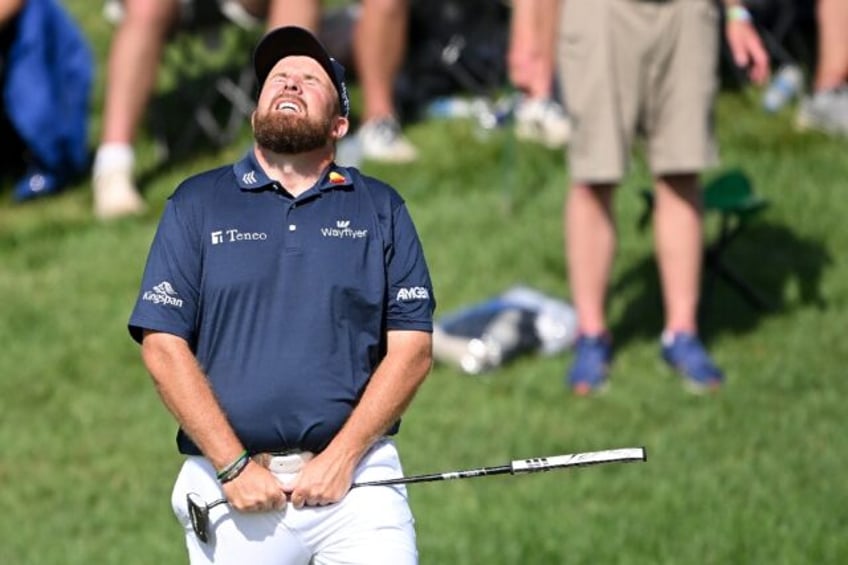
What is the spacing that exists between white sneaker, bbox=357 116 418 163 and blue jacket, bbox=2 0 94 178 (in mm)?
1457

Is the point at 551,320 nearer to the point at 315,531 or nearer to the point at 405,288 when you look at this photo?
the point at 405,288

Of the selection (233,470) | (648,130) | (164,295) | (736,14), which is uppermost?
(164,295)

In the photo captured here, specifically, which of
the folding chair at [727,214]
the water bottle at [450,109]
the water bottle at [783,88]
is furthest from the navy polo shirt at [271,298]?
the water bottle at [783,88]

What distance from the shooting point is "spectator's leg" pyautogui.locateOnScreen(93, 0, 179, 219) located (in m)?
9.38

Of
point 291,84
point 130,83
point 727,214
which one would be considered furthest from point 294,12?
point 291,84

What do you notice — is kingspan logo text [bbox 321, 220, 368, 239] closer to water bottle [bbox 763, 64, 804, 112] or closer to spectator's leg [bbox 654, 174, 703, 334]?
spectator's leg [bbox 654, 174, 703, 334]

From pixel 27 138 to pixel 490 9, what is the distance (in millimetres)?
2877

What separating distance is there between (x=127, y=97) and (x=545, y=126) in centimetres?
215

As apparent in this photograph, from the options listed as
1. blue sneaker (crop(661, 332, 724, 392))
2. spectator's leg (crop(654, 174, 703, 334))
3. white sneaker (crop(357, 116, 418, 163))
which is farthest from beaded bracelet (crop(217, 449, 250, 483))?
white sneaker (crop(357, 116, 418, 163))

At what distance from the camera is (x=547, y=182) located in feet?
31.5

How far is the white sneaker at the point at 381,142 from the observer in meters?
9.81

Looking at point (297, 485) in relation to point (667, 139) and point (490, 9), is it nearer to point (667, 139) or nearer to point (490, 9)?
point (667, 139)

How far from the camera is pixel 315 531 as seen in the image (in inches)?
169

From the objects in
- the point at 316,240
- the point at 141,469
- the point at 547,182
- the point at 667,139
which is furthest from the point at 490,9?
the point at 316,240
